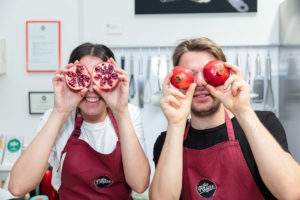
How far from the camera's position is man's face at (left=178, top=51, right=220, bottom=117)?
4.28 feet

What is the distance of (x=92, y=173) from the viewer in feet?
4.62

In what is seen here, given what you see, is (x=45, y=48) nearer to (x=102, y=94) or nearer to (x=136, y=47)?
(x=136, y=47)

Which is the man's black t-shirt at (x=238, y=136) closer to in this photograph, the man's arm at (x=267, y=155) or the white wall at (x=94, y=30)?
the man's arm at (x=267, y=155)

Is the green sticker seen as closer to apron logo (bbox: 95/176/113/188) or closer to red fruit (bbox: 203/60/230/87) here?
apron logo (bbox: 95/176/113/188)

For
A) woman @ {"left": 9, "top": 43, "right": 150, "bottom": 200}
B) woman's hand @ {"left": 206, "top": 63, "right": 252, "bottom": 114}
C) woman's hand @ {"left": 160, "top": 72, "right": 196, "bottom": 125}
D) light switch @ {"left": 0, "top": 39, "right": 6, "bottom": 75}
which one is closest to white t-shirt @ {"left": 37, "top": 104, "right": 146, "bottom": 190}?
woman @ {"left": 9, "top": 43, "right": 150, "bottom": 200}

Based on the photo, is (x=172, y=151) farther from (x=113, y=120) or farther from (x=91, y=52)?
(x=91, y=52)

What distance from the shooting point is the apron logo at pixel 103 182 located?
1414 millimetres

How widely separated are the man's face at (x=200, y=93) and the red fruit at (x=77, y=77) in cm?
32

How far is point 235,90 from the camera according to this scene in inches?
46.5

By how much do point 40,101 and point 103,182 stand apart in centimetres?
108

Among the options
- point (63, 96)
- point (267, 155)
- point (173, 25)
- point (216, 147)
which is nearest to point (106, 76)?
point (63, 96)

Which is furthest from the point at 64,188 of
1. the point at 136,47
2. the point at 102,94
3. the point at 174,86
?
the point at 136,47

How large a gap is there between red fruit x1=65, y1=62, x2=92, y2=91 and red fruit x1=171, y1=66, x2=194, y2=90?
0.96 ft

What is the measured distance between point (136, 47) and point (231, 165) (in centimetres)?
119
